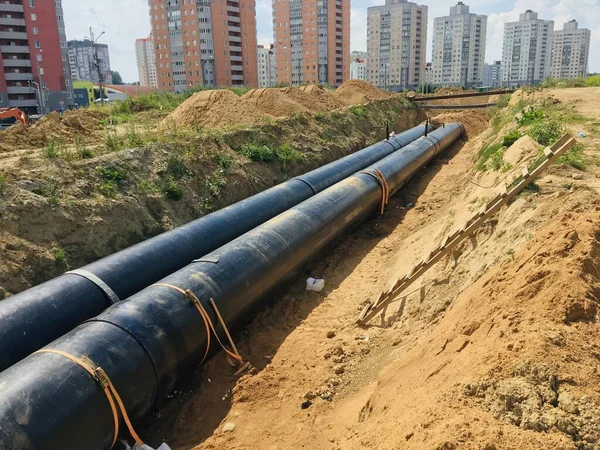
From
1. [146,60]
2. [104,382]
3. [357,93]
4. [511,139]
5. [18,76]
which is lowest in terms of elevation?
[104,382]

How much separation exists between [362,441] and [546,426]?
1.71 m

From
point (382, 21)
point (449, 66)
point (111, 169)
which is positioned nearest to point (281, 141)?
point (111, 169)

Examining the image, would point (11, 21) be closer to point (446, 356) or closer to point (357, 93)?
point (357, 93)

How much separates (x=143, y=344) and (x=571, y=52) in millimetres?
146842

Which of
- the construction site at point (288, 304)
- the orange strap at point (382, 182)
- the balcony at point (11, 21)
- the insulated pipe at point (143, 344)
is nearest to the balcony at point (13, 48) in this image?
the balcony at point (11, 21)

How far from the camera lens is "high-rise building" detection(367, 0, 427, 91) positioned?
328 ft

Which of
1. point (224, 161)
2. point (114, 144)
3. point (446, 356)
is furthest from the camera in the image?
point (224, 161)

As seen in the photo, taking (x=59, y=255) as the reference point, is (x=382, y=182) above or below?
above

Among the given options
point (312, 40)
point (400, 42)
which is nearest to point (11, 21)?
point (312, 40)

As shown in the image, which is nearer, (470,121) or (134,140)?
(134,140)

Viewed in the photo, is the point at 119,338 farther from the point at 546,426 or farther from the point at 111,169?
the point at 111,169

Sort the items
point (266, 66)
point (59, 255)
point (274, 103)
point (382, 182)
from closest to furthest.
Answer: point (59, 255)
point (382, 182)
point (274, 103)
point (266, 66)

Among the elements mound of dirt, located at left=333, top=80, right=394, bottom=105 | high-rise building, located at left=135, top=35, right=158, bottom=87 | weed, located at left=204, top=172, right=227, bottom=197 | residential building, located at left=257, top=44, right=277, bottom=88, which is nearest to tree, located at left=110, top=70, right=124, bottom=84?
high-rise building, located at left=135, top=35, right=158, bottom=87

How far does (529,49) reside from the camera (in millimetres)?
116875
